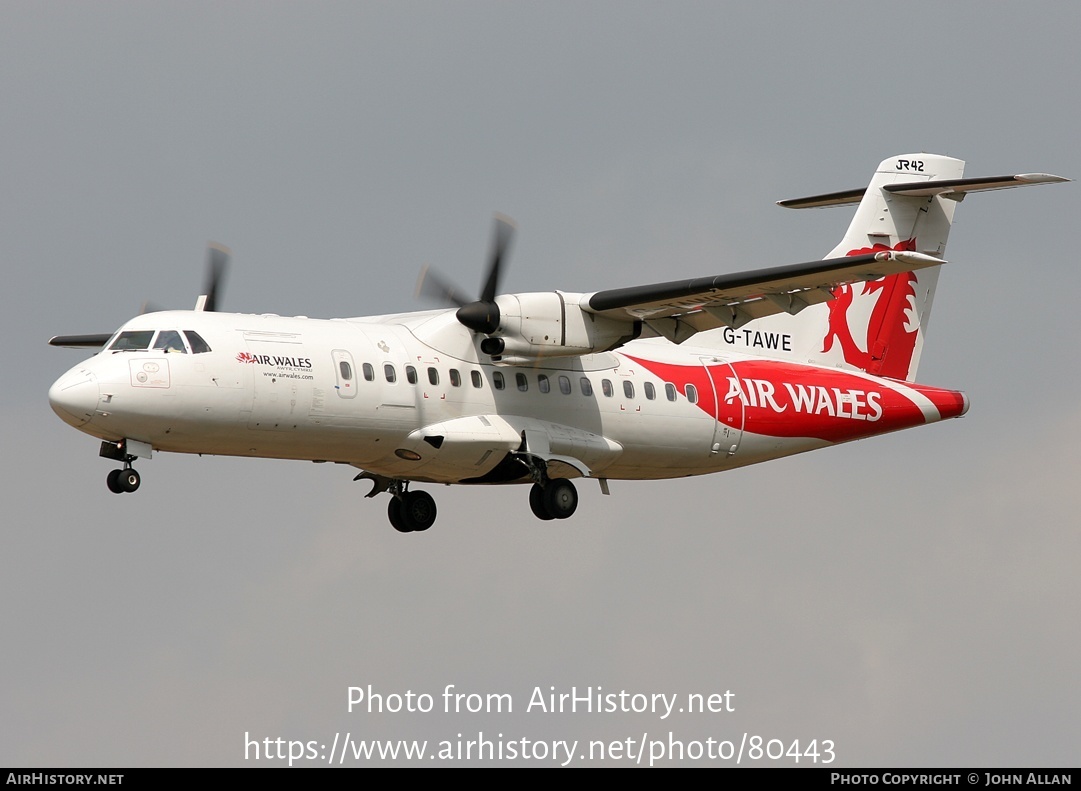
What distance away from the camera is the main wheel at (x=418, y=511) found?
25078 millimetres

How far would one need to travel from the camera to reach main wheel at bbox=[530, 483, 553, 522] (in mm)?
23953

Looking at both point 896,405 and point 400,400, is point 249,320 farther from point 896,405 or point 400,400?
point 896,405

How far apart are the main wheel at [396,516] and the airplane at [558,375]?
56 millimetres

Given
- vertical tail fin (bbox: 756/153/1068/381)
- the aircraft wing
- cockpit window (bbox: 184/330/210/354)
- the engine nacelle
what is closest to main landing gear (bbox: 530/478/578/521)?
the engine nacelle

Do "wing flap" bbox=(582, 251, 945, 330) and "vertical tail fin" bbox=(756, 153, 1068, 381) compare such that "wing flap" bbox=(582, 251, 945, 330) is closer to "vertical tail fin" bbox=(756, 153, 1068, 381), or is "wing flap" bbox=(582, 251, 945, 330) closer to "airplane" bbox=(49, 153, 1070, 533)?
"airplane" bbox=(49, 153, 1070, 533)

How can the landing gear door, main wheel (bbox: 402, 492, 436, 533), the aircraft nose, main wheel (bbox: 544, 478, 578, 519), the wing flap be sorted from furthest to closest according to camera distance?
1. the landing gear door
2. main wheel (bbox: 402, 492, 436, 533)
3. main wheel (bbox: 544, 478, 578, 519)
4. the wing flap
5. the aircraft nose

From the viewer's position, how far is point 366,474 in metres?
24.7

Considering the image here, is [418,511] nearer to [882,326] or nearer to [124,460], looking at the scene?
[124,460]

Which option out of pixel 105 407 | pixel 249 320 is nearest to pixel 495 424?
pixel 249 320

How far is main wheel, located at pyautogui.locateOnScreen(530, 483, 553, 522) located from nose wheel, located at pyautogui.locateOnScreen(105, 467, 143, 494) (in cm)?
570

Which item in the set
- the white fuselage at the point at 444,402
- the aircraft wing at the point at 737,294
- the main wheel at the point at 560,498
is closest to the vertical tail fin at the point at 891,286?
the white fuselage at the point at 444,402

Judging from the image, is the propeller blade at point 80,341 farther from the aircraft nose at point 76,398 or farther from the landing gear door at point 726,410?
the landing gear door at point 726,410

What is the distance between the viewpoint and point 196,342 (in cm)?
2131

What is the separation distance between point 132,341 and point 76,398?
120 cm
